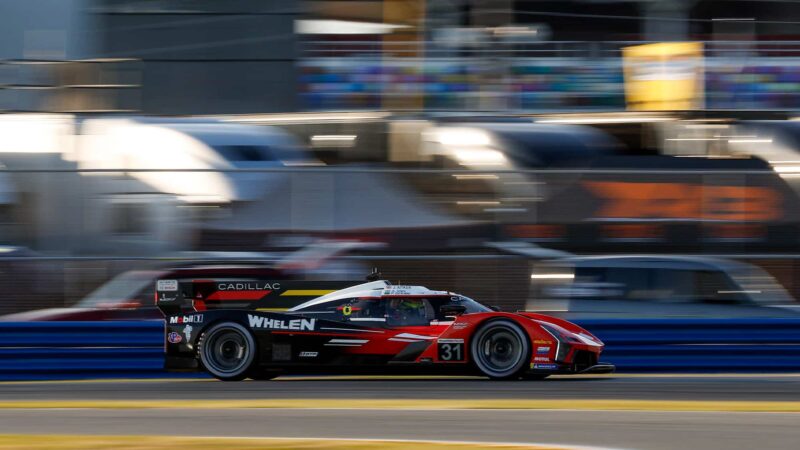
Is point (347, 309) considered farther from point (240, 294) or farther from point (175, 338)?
point (175, 338)

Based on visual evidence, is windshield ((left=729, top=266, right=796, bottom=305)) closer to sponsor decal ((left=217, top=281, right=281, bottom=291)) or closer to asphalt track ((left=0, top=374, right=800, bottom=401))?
asphalt track ((left=0, top=374, right=800, bottom=401))

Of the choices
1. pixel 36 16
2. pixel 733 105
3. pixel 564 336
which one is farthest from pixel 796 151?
pixel 36 16

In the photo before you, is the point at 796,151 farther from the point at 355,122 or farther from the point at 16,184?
the point at 16,184

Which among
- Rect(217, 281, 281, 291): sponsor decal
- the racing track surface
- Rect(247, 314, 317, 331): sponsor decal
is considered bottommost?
the racing track surface

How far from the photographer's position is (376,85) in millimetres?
15539

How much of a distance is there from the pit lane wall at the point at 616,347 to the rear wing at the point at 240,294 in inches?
42.5

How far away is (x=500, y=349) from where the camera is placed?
32.2 feet

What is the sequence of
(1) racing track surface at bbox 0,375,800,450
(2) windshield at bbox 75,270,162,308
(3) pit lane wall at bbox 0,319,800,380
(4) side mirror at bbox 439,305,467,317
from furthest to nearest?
(2) windshield at bbox 75,270,162,308 → (3) pit lane wall at bbox 0,319,800,380 → (4) side mirror at bbox 439,305,467,317 → (1) racing track surface at bbox 0,375,800,450

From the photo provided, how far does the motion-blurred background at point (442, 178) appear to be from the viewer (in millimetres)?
11398

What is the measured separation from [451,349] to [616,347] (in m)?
2.08

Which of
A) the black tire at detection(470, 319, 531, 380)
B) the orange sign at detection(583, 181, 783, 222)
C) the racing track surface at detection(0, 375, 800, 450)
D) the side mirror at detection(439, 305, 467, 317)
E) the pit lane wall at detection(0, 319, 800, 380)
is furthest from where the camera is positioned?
the orange sign at detection(583, 181, 783, 222)

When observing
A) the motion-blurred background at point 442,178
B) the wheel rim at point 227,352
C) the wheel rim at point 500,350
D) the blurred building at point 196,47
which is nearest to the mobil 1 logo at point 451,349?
the wheel rim at point 500,350

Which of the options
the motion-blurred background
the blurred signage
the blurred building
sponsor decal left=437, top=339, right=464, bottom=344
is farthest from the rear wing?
the blurred building

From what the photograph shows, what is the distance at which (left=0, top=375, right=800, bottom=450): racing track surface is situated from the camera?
668cm
